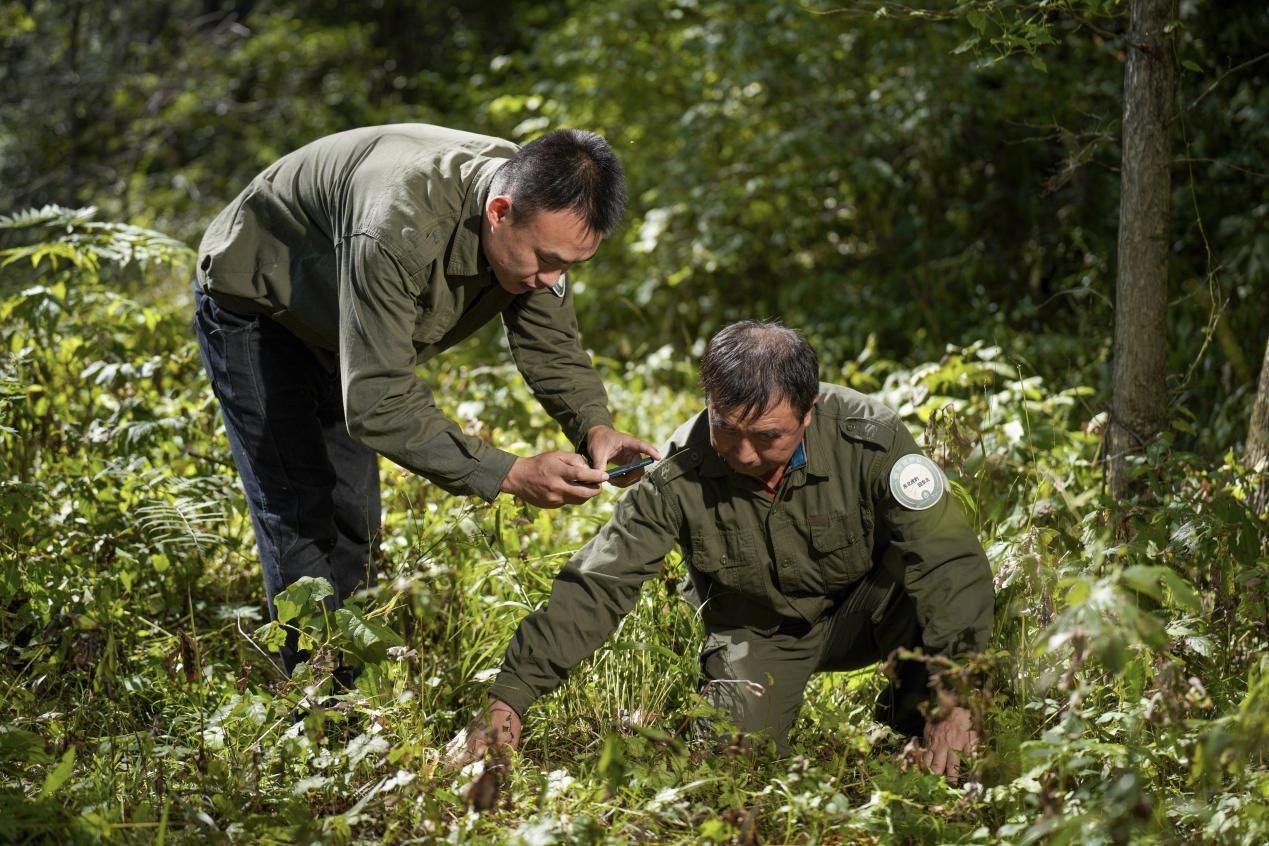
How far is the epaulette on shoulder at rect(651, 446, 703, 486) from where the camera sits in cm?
273

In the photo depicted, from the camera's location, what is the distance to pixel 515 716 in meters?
2.51

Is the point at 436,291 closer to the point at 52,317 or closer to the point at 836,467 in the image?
the point at 836,467

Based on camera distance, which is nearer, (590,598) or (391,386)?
(391,386)

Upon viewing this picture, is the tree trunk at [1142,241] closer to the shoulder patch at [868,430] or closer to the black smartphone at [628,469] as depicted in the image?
the shoulder patch at [868,430]

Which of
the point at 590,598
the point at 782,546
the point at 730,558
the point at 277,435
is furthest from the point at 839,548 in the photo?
the point at 277,435

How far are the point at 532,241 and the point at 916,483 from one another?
986mm

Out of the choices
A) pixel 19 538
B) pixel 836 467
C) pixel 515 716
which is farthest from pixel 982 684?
pixel 19 538

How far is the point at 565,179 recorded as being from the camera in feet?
8.02

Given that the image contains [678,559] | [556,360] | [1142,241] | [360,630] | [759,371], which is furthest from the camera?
[1142,241]

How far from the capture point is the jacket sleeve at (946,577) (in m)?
2.56

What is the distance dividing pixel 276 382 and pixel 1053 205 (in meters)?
4.49

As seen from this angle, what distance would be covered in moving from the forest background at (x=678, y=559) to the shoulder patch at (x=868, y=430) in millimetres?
411

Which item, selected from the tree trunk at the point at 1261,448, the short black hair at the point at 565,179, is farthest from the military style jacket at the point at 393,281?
the tree trunk at the point at 1261,448

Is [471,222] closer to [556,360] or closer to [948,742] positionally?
[556,360]
